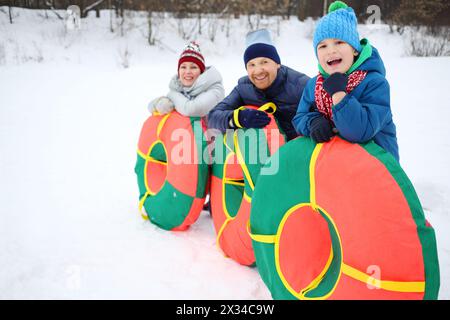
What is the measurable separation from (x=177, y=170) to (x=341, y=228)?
1309mm

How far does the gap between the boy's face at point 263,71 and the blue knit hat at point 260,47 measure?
24 mm

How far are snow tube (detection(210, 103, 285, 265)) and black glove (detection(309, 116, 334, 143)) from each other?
455mm

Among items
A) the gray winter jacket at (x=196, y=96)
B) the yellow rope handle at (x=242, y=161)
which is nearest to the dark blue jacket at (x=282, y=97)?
the yellow rope handle at (x=242, y=161)

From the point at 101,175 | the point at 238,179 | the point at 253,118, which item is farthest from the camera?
the point at 101,175

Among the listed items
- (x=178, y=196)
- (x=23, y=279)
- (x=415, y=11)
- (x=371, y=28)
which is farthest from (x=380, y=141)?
(x=371, y=28)

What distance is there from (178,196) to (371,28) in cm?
1048

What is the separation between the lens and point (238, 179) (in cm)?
204

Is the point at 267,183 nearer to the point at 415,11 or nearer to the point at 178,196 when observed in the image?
the point at 178,196

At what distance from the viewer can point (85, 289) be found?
181 centimetres

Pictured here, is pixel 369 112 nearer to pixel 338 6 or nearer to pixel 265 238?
pixel 338 6

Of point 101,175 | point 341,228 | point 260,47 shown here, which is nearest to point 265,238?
point 341,228

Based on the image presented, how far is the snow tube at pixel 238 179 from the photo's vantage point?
182 centimetres

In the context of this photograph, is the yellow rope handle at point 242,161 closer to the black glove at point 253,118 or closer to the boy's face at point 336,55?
the black glove at point 253,118

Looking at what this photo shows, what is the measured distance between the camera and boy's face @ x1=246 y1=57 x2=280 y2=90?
6.29 ft
